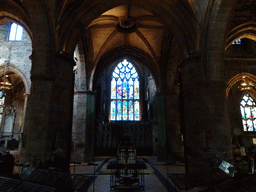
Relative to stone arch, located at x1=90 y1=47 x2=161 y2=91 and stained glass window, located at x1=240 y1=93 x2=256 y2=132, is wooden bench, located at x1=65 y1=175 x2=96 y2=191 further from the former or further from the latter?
stained glass window, located at x1=240 y1=93 x2=256 y2=132

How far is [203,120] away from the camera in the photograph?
748 cm

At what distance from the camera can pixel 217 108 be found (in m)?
7.57

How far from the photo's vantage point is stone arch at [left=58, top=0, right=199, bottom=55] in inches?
340

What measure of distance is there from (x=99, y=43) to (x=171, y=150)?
1009 centimetres

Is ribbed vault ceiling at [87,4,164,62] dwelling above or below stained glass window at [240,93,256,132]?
above

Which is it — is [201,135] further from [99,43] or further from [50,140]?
[99,43]

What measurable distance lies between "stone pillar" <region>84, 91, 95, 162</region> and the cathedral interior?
0.08 meters

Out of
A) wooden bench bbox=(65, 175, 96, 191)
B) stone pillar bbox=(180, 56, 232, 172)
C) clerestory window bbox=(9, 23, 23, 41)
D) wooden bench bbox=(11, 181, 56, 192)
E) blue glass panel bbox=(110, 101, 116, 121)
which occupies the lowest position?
wooden bench bbox=(65, 175, 96, 191)

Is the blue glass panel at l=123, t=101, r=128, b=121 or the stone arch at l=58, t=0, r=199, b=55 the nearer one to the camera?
the stone arch at l=58, t=0, r=199, b=55

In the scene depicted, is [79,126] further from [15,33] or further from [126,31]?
[15,33]

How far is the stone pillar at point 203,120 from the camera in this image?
7176 millimetres

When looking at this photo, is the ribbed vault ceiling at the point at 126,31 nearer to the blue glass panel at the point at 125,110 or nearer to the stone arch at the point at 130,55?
the stone arch at the point at 130,55

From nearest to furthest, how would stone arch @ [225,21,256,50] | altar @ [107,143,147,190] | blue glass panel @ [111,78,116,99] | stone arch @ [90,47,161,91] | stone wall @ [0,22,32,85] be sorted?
altar @ [107,143,147,190] < stone arch @ [225,21,256,50] < stone arch @ [90,47,161,91] < stone wall @ [0,22,32,85] < blue glass panel @ [111,78,116,99]

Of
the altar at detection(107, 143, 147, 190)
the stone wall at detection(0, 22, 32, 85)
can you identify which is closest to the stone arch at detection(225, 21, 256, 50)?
the altar at detection(107, 143, 147, 190)
